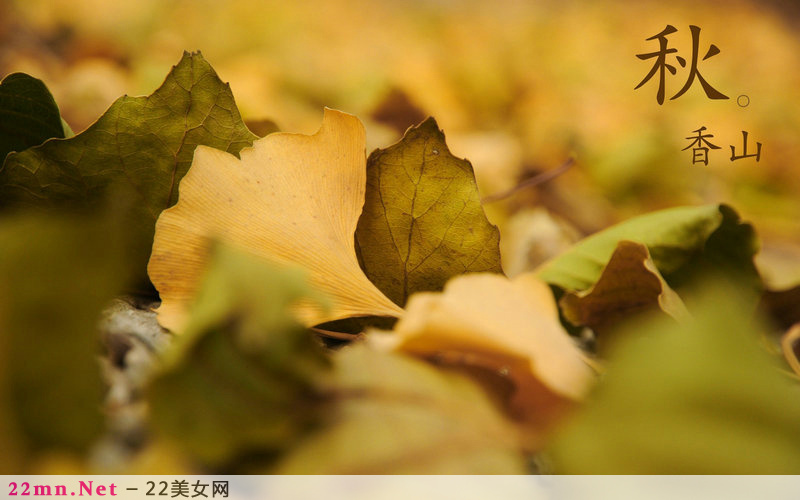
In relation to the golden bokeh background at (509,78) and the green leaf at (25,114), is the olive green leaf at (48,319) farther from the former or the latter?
the golden bokeh background at (509,78)

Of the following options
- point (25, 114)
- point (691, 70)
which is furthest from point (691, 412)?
point (691, 70)

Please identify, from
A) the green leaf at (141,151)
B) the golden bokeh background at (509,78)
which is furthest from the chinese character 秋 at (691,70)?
the green leaf at (141,151)

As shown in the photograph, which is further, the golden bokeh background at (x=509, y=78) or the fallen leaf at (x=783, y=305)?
the golden bokeh background at (x=509, y=78)

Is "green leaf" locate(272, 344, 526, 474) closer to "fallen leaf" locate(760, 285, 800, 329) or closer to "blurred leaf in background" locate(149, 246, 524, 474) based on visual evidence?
"blurred leaf in background" locate(149, 246, 524, 474)

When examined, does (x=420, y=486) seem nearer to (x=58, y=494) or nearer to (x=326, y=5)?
(x=58, y=494)

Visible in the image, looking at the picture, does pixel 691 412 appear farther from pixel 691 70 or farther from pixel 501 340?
pixel 691 70

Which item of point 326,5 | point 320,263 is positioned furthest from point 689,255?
point 326,5

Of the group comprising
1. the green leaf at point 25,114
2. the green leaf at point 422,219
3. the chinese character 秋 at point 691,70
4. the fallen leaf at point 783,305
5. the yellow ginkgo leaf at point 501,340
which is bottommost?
the fallen leaf at point 783,305

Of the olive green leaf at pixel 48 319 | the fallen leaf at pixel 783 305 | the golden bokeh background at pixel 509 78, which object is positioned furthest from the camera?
the golden bokeh background at pixel 509 78
